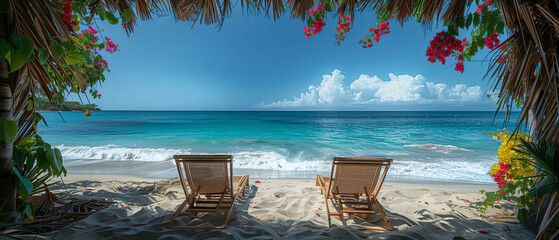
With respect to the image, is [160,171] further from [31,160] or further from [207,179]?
[31,160]

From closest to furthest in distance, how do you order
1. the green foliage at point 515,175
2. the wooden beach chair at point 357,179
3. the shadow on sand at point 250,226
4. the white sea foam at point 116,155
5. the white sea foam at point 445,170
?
1. the shadow on sand at point 250,226
2. the green foliage at point 515,175
3. the wooden beach chair at point 357,179
4. the white sea foam at point 445,170
5. the white sea foam at point 116,155

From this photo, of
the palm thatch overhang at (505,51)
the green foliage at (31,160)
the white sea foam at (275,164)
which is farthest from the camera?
the white sea foam at (275,164)

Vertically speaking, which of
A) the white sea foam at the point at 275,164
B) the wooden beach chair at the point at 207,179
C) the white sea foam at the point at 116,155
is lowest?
the white sea foam at the point at 116,155

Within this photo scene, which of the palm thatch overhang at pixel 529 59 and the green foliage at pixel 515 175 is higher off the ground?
the palm thatch overhang at pixel 529 59

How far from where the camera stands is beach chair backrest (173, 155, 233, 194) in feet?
9.19

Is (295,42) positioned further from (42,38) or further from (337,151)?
(42,38)

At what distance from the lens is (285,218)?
272cm

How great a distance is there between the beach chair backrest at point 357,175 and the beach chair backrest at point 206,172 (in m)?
1.45

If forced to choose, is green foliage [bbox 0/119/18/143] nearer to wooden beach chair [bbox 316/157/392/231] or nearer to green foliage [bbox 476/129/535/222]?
wooden beach chair [bbox 316/157/392/231]

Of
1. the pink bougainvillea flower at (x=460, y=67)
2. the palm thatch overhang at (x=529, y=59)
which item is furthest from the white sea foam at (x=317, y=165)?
the palm thatch overhang at (x=529, y=59)

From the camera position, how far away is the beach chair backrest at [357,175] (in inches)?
108

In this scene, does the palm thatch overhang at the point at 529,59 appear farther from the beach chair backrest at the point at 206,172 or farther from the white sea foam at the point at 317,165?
the white sea foam at the point at 317,165

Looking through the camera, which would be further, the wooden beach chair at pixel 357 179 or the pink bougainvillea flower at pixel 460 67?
the wooden beach chair at pixel 357 179

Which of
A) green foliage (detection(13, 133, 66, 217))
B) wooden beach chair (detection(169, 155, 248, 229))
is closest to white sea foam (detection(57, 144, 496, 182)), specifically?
wooden beach chair (detection(169, 155, 248, 229))
